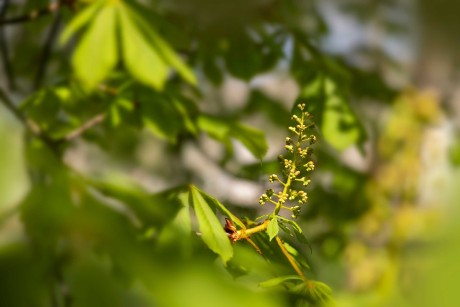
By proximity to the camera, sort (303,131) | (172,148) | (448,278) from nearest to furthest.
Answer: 1. (448,278)
2. (303,131)
3. (172,148)

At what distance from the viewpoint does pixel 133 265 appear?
29cm

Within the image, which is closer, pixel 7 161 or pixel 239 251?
pixel 7 161

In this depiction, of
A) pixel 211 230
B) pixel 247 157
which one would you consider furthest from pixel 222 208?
pixel 247 157

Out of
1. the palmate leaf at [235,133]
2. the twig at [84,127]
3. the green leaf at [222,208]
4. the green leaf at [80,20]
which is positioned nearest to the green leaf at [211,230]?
the green leaf at [222,208]

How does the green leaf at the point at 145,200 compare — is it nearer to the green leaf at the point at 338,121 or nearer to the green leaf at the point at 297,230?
the green leaf at the point at 297,230

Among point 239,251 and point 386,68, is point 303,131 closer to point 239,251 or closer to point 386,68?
point 239,251

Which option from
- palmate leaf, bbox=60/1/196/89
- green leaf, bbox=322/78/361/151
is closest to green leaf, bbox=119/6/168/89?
palmate leaf, bbox=60/1/196/89

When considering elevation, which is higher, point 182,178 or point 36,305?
point 182,178

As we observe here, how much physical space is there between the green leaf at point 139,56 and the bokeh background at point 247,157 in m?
0.05

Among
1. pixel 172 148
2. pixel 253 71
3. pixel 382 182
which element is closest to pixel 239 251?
pixel 253 71

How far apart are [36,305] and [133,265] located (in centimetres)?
8

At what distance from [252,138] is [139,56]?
0.70ft

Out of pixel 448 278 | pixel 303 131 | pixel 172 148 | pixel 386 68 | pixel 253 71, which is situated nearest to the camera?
pixel 448 278

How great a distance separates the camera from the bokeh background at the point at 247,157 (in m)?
A: 0.32
